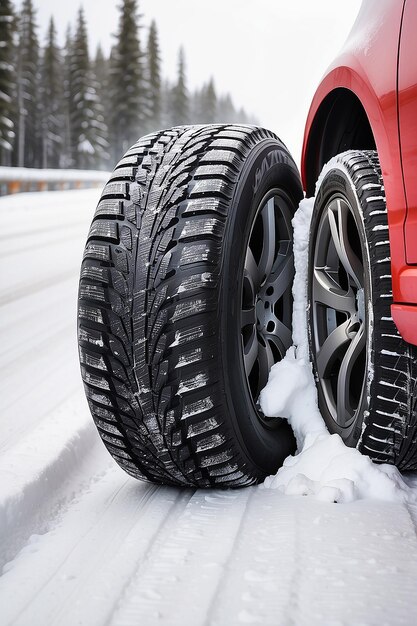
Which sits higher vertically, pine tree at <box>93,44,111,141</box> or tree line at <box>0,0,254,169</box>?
pine tree at <box>93,44,111,141</box>

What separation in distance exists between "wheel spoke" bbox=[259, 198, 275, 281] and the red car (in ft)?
0.84

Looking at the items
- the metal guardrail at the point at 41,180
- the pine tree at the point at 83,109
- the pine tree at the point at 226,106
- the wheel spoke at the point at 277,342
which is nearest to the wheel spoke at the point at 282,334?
the wheel spoke at the point at 277,342

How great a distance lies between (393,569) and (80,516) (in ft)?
2.95

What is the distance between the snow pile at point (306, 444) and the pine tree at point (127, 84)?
177 feet

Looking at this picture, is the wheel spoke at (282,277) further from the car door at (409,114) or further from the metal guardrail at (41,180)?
the metal guardrail at (41,180)

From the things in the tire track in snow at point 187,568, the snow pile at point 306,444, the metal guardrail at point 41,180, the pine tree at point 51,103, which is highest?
the pine tree at point 51,103

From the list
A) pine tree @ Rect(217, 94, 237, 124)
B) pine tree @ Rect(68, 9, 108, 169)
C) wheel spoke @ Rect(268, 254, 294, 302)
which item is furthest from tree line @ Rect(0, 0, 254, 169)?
pine tree @ Rect(217, 94, 237, 124)

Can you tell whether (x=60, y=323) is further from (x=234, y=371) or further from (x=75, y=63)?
(x=75, y=63)

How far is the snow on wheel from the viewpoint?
5.89 feet

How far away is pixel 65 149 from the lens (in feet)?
240

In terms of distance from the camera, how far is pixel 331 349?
7.30 ft

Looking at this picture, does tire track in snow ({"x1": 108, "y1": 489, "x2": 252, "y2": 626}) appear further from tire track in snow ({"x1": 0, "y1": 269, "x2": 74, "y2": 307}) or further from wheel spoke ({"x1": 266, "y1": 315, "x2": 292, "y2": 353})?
tire track in snow ({"x1": 0, "y1": 269, "x2": 74, "y2": 307})

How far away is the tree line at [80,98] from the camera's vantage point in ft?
175

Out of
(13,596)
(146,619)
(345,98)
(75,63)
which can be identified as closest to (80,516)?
(13,596)
